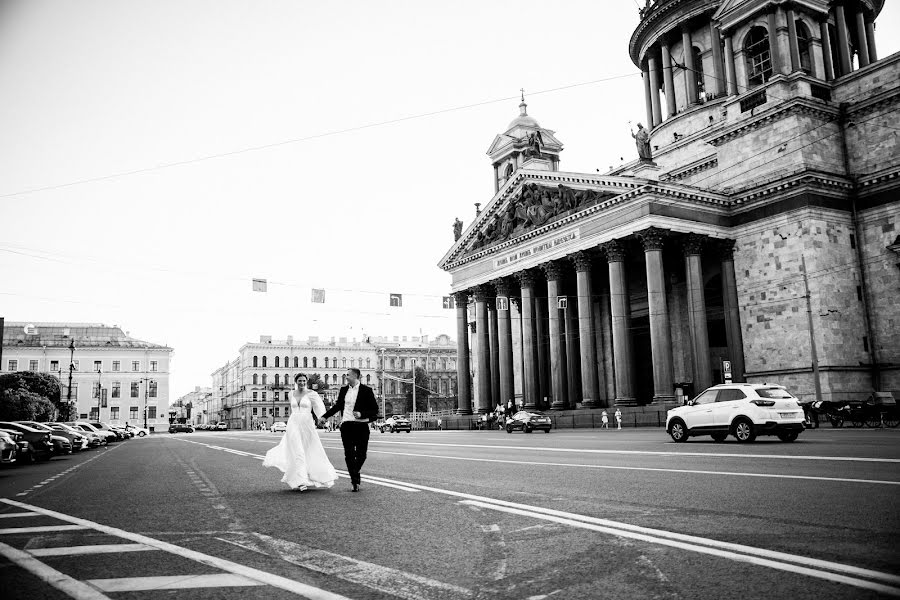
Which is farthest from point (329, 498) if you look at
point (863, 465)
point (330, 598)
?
point (863, 465)

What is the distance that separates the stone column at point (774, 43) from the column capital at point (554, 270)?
60.0ft

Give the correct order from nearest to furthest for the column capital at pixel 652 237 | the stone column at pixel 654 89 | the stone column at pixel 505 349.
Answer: the column capital at pixel 652 237 < the stone column at pixel 505 349 < the stone column at pixel 654 89

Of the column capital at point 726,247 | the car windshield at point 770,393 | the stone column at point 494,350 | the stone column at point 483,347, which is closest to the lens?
the car windshield at point 770,393

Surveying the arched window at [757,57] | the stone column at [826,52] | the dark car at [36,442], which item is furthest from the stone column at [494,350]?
the dark car at [36,442]

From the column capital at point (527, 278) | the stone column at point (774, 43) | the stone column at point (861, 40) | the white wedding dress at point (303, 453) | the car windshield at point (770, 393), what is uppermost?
the stone column at point (861, 40)

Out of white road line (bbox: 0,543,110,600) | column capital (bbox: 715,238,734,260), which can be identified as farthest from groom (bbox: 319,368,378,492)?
column capital (bbox: 715,238,734,260)

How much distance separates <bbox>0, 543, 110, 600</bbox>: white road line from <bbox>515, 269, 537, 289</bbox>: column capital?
44191mm

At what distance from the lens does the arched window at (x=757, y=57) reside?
152 ft

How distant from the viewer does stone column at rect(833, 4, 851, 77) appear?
4697 centimetres

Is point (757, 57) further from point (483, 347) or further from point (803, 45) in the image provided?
point (483, 347)

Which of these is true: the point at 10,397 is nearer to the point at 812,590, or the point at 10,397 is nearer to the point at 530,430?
the point at 530,430

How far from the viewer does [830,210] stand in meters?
39.0

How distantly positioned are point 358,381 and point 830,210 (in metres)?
36.5

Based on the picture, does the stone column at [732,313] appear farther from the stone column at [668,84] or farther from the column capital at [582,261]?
the stone column at [668,84]
